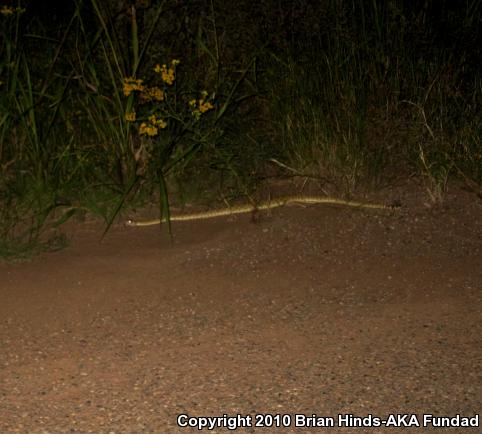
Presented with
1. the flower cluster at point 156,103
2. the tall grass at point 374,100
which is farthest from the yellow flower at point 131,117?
the tall grass at point 374,100

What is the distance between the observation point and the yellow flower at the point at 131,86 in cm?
495

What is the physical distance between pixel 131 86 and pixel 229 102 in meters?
0.62

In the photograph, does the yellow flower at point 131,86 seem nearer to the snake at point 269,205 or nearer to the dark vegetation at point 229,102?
the dark vegetation at point 229,102

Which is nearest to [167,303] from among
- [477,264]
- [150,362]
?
[150,362]

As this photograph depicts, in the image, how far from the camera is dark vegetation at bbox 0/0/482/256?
5152 mm

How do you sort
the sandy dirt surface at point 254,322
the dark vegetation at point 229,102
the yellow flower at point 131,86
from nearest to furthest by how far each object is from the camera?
the sandy dirt surface at point 254,322, the yellow flower at point 131,86, the dark vegetation at point 229,102

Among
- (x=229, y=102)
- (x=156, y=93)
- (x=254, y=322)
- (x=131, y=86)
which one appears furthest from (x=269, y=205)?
(x=254, y=322)

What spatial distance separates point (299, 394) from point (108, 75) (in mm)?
3068

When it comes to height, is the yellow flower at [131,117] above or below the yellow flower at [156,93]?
below

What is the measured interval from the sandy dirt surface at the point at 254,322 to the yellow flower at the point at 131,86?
2.42 ft

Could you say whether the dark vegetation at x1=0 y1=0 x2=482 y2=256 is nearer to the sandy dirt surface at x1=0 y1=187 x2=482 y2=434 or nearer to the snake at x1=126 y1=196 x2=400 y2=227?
the snake at x1=126 y1=196 x2=400 y2=227

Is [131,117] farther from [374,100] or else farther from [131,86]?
[374,100]

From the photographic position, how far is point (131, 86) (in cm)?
498

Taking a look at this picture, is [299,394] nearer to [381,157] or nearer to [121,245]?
[121,245]
